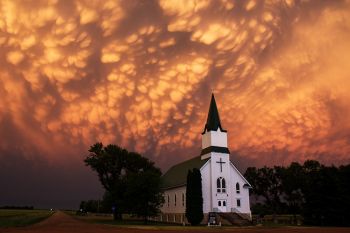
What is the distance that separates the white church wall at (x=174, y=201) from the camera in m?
64.5

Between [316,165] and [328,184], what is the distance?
27.5 metres

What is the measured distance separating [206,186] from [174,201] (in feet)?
27.4

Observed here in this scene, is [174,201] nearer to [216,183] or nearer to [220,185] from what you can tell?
[216,183]

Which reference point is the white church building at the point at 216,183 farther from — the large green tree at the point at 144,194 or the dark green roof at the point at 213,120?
the large green tree at the point at 144,194

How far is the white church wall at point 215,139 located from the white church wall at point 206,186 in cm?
339

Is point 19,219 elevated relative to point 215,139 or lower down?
lower down

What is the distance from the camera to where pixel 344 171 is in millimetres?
58719

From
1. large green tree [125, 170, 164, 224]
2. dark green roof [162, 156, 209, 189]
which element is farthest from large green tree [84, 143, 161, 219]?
large green tree [125, 170, 164, 224]

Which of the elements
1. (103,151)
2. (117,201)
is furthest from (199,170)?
(103,151)

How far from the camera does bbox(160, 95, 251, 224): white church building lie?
205 ft

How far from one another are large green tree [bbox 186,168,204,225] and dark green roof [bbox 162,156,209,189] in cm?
478

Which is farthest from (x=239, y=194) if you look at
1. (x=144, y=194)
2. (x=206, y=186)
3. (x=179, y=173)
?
(x=144, y=194)

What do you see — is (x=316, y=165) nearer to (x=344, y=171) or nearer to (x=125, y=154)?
(x=344, y=171)

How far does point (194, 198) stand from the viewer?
58.2 metres
